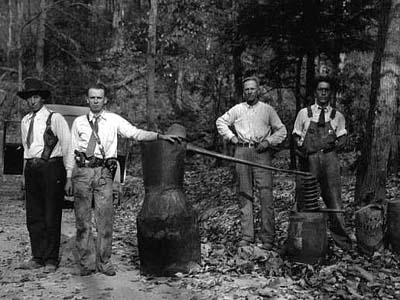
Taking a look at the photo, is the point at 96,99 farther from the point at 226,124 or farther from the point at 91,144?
the point at 226,124

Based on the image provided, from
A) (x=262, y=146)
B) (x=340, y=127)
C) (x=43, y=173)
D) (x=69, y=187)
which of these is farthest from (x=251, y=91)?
(x=43, y=173)

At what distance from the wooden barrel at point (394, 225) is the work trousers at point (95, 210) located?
3.39 m

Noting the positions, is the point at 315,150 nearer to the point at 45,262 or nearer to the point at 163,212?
the point at 163,212

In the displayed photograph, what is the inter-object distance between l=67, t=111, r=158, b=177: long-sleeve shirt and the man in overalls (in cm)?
208

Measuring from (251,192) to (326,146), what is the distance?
3.82ft

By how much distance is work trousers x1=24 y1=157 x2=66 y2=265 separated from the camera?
24.5 feet

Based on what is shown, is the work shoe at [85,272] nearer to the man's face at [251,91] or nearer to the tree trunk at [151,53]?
the man's face at [251,91]

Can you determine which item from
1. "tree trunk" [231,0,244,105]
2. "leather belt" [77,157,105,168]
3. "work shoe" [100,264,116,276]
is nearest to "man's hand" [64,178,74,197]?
"leather belt" [77,157,105,168]

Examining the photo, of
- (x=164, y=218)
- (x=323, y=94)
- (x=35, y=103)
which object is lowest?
(x=164, y=218)

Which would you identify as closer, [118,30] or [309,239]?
[309,239]

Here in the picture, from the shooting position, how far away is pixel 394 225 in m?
7.21

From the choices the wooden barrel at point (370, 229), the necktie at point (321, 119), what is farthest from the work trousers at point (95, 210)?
the wooden barrel at point (370, 229)

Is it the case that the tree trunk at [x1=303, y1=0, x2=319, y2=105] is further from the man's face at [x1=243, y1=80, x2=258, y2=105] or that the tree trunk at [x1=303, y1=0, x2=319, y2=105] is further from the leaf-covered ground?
the man's face at [x1=243, y1=80, x2=258, y2=105]

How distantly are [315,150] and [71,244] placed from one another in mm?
4111
